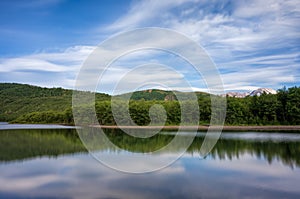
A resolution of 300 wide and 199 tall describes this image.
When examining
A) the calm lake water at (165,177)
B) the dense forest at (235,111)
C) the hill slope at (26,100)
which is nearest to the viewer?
the calm lake water at (165,177)

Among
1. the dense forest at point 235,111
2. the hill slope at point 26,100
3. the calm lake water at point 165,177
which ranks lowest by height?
the calm lake water at point 165,177

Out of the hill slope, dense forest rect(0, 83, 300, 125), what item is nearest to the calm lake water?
dense forest rect(0, 83, 300, 125)

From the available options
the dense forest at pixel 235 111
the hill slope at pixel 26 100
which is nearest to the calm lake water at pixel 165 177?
the dense forest at pixel 235 111

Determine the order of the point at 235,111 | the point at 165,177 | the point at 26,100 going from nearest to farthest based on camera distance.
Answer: the point at 165,177, the point at 235,111, the point at 26,100

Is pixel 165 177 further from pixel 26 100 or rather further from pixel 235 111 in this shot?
pixel 26 100

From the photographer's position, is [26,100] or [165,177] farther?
[26,100]

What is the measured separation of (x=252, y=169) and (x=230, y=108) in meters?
30.3

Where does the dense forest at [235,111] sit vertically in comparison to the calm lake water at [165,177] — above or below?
above

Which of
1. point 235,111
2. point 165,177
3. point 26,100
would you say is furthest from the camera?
point 26,100

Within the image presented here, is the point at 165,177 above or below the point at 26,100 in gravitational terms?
below

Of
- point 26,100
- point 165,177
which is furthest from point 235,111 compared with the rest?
point 26,100

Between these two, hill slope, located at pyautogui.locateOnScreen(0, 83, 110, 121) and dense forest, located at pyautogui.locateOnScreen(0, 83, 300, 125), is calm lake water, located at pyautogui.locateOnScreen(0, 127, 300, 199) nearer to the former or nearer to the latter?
dense forest, located at pyautogui.locateOnScreen(0, 83, 300, 125)

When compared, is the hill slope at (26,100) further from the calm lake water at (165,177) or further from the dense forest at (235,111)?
the calm lake water at (165,177)

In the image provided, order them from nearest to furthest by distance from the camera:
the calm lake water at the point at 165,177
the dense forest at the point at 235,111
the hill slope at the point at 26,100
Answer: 1. the calm lake water at the point at 165,177
2. the dense forest at the point at 235,111
3. the hill slope at the point at 26,100
